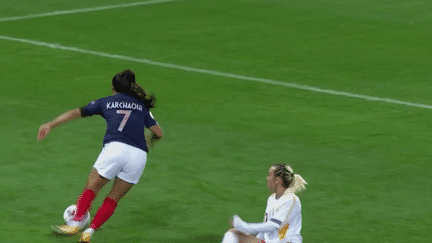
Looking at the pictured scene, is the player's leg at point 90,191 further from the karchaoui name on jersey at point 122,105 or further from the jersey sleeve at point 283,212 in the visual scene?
the jersey sleeve at point 283,212

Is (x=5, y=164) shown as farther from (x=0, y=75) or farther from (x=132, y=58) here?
(x=132, y=58)

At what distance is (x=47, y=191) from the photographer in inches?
453

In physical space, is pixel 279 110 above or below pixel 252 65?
below

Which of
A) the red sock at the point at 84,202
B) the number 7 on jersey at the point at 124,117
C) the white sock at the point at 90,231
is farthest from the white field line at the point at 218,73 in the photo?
the white sock at the point at 90,231

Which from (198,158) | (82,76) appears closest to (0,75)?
(82,76)

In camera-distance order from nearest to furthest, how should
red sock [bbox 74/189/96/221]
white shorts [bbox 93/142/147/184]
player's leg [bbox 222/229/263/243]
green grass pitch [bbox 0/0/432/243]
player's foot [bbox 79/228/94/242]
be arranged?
player's leg [bbox 222/229/263/243], player's foot [bbox 79/228/94/242], white shorts [bbox 93/142/147/184], red sock [bbox 74/189/96/221], green grass pitch [bbox 0/0/432/243]

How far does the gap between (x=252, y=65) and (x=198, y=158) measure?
5703 mm

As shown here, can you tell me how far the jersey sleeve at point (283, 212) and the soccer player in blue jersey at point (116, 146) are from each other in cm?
Answer: 165

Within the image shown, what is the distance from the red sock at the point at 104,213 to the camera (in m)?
9.90

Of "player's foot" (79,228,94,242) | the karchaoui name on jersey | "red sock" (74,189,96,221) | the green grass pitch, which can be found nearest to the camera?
"player's foot" (79,228,94,242)

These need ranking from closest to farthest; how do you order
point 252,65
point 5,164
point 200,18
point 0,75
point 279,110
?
point 5,164 → point 279,110 → point 0,75 → point 252,65 → point 200,18

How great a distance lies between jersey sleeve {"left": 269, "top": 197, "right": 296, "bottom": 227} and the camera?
902cm

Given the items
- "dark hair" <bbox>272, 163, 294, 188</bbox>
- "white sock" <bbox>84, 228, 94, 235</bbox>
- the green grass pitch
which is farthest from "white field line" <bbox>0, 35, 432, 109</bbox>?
"white sock" <bbox>84, 228, 94, 235</bbox>

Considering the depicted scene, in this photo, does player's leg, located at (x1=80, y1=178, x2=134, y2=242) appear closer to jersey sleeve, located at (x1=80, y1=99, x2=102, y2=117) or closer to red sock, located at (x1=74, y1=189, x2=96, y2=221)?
red sock, located at (x1=74, y1=189, x2=96, y2=221)
